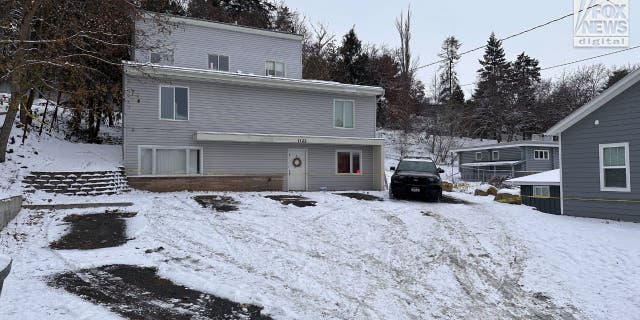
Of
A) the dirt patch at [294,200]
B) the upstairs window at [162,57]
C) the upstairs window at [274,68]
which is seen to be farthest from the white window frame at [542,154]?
the upstairs window at [162,57]

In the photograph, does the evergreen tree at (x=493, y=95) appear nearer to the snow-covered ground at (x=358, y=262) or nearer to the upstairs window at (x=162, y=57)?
the upstairs window at (x=162, y=57)

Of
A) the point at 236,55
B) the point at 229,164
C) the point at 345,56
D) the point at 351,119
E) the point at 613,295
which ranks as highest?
the point at 345,56

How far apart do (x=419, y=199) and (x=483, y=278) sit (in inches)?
372

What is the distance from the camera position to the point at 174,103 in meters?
16.8

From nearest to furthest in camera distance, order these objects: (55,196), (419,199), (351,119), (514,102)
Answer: (55,196) → (419,199) → (351,119) → (514,102)

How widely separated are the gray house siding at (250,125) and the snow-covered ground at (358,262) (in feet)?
16.1

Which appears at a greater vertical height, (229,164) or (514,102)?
(514,102)

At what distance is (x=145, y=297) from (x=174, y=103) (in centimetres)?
1274

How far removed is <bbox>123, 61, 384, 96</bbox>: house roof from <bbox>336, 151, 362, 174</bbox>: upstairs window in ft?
9.92

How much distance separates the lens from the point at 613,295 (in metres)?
6.77

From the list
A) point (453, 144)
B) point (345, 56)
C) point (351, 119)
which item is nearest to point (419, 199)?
point (351, 119)

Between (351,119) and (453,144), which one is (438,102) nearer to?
(453,144)

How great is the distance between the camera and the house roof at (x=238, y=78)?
15.7m

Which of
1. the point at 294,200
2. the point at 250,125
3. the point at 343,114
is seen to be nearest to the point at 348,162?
the point at 343,114
